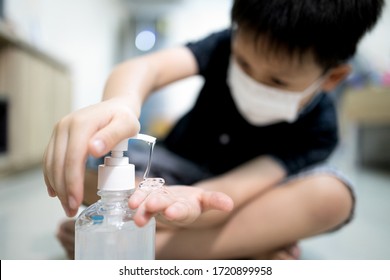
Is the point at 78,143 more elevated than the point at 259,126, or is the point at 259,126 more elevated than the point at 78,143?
the point at 78,143

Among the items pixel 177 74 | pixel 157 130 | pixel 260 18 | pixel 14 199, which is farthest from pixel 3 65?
pixel 157 130

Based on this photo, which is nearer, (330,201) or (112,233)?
(112,233)

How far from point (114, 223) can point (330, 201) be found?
1.18ft

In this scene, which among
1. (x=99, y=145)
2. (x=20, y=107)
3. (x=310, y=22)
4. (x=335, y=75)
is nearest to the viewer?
(x=99, y=145)

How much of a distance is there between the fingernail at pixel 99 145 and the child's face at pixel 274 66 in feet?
1.01

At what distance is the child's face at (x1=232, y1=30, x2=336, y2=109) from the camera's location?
1.56 feet

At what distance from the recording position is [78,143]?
0.82 ft

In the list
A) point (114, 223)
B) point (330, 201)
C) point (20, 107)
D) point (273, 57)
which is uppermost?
point (273, 57)

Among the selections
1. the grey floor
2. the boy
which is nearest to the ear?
the boy

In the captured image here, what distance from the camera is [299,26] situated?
0.45 m

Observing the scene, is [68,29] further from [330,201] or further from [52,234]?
[330,201]

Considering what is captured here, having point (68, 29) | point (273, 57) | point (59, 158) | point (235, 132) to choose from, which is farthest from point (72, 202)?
point (68, 29)

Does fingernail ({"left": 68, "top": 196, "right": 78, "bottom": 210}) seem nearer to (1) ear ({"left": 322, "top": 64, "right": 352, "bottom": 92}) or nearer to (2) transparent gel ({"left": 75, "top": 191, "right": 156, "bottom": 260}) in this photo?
(2) transparent gel ({"left": 75, "top": 191, "right": 156, "bottom": 260})

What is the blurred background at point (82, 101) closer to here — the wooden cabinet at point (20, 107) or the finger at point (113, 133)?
the wooden cabinet at point (20, 107)
